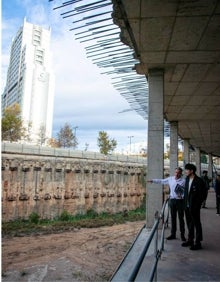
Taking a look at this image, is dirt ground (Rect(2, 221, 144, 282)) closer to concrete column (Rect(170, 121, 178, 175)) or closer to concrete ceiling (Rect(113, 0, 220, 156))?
concrete column (Rect(170, 121, 178, 175))

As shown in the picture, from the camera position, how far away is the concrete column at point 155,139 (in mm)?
7801

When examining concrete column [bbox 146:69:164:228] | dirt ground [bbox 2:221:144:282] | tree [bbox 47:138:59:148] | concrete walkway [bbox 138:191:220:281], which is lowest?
dirt ground [bbox 2:221:144:282]

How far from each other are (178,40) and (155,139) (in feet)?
8.37

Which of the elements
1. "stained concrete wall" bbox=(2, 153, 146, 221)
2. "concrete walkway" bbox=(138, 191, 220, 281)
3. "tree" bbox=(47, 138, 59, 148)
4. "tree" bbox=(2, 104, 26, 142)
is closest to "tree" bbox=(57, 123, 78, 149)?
"tree" bbox=(47, 138, 59, 148)

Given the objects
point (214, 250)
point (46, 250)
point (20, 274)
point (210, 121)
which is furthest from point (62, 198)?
point (214, 250)

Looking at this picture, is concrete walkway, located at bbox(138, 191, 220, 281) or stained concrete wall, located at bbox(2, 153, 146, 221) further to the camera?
stained concrete wall, located at bbox(2, 153, 146, 221)

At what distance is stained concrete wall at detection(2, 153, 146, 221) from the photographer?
1714 centimetres

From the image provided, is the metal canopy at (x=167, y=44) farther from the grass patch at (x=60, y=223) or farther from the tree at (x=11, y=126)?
the tree at (x=11, y=126)

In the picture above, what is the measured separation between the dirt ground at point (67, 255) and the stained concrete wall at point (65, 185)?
338 centimetres

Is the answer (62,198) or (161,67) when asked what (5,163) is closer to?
(62,198)

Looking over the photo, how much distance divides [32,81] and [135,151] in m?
22.7

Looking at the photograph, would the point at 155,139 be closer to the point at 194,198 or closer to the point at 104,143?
the point at 194,198

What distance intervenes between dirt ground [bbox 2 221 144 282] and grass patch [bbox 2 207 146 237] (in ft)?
2.67

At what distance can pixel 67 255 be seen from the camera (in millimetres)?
10320
